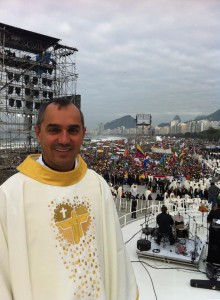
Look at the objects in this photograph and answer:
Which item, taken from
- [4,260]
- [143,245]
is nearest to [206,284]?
[143,245]

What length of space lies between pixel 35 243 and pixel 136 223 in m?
8.71

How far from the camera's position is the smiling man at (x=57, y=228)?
146 centimetres

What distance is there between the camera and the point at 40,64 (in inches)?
923

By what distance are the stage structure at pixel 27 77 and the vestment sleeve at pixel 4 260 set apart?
20797 millimetres

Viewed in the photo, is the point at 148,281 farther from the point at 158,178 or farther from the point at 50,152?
the point at 158,178

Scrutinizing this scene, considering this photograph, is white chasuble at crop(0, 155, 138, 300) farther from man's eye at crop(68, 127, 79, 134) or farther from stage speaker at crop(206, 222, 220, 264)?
stage speaker at crop(206, 222, 220, 264)

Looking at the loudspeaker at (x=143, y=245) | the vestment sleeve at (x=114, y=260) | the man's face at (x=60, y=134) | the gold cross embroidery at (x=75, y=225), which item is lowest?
the loudspeaker at (x=143, y=245)

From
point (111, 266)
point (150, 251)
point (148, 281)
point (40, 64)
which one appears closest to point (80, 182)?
point (111, 266)

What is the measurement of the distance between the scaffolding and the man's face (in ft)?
67.2

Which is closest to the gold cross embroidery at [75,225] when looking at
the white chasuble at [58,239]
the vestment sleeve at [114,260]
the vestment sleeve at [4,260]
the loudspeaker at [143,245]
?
the white chasuble at [58,239]

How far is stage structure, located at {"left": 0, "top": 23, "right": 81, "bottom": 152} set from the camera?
2228 cm

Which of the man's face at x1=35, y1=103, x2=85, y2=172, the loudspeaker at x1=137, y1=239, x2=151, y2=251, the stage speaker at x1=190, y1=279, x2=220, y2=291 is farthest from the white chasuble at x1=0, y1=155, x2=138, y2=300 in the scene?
the loudspeaker at x1=137, y1=239, x2=151, y2=251

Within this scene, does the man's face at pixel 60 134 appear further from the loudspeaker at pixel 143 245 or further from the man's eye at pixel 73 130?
the loudspeaker at pixel 143 245

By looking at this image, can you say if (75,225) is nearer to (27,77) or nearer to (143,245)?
(143,245)
